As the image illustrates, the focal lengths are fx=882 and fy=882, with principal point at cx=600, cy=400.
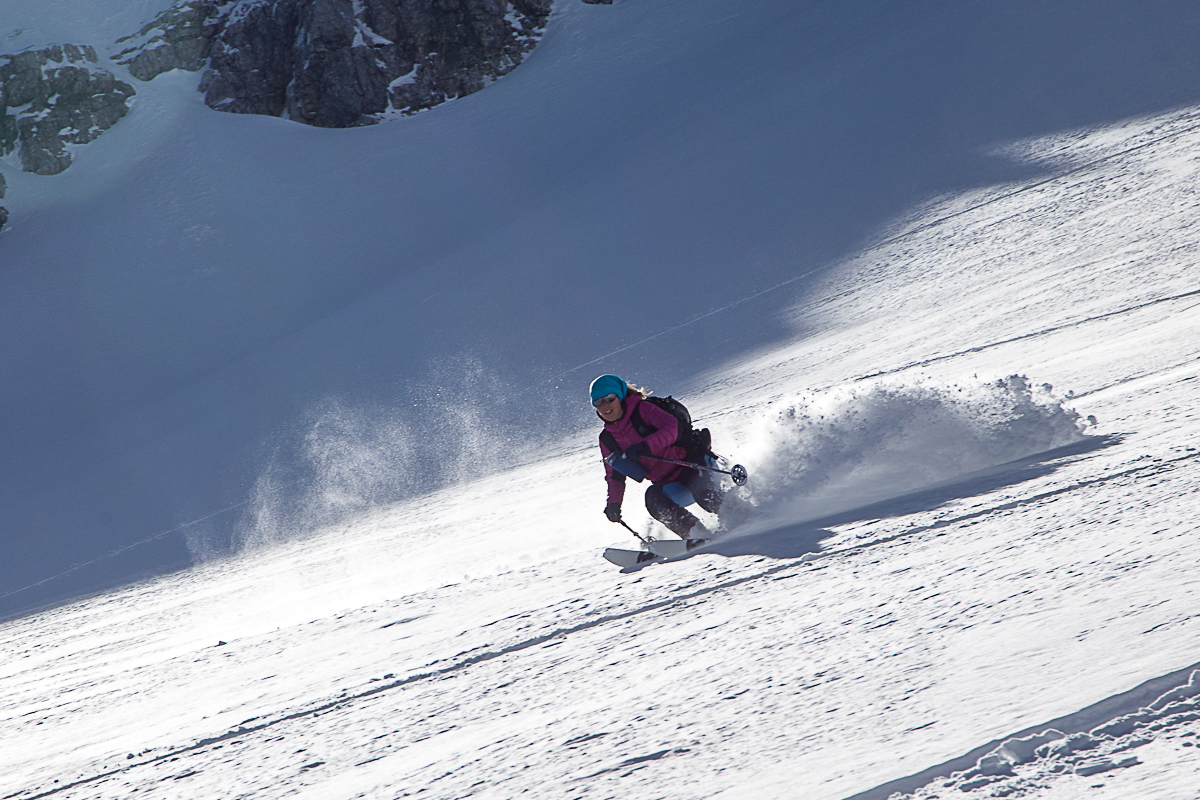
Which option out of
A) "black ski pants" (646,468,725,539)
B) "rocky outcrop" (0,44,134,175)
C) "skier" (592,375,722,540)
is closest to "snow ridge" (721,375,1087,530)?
"black ski pants" (646,468,725,539)

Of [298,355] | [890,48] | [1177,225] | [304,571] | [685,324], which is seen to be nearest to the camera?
[304,571]

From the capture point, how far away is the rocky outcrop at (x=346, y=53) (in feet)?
109

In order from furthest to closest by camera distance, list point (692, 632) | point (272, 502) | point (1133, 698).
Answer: point (272, 502)
point (692, 632)
point (1133, 698)

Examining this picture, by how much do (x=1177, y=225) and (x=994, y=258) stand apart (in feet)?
7.12

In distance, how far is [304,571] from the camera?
25.1 feet

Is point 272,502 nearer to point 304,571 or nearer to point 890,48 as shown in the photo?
point 304,571

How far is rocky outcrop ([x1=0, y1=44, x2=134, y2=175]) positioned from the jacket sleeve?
33.2 metres

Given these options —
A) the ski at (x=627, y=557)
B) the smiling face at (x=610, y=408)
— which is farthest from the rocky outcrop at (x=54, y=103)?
the ski at (x=627, y=557)

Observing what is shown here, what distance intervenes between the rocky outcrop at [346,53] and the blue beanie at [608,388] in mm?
30545

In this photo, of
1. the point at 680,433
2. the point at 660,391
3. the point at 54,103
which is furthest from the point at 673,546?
the point at 54,103

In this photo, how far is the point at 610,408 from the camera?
538 cm

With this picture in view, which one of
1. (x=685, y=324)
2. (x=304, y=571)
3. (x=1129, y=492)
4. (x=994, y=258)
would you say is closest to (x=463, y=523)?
(x=304, y=571)

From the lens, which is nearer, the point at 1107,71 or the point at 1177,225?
the point at 1177,225

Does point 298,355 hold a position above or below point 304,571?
above
